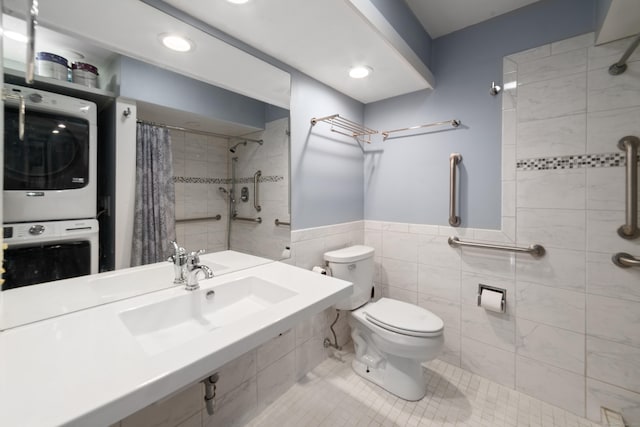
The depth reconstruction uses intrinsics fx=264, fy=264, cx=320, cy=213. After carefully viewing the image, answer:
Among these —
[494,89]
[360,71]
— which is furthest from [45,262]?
[494,89]

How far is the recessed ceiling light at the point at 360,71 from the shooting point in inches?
65.5

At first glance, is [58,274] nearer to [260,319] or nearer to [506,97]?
[260,319]

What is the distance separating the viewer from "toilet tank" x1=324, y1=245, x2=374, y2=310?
181 cm

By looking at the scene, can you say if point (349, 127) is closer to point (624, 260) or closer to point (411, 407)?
point (624, 260)

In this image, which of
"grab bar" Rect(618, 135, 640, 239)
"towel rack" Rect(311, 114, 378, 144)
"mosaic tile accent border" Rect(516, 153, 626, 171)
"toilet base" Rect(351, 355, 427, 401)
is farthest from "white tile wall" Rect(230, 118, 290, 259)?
"grab bar" Rect(618, 135, 640, 239)

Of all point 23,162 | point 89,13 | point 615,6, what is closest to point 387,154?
point 615,6

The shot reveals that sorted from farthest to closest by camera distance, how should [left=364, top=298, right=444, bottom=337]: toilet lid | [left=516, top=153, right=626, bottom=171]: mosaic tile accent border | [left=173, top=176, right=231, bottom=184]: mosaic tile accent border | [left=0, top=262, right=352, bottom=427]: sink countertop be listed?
[left=364, top=298, right=444, bottom=337]: toilet lid
[left=516, top=153, right=626, bottom=171]: mosaic tile accent border
[left=173, top=176, right=231, bottom=184]: mosaic tile accent border
[left=0, top=262, right=352, bottom=427]: sink countertop

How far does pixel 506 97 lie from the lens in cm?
163

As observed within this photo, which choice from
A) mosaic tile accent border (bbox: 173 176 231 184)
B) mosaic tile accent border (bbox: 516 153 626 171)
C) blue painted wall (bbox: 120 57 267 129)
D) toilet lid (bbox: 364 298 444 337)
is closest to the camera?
blue painted wall (bbox: 120 57 267 129)

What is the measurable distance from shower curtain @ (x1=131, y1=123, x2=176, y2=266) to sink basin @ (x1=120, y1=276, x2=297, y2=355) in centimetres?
23

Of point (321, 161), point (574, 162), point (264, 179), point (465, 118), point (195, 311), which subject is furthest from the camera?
point (321, 161)

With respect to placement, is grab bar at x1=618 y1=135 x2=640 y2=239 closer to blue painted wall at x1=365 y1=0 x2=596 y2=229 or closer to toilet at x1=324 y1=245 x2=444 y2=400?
blue painted wall at x1=365 y1=0 x2=596 y2=229

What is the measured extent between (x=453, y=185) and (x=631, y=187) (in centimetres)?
80

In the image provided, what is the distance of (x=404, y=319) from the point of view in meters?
1.62
